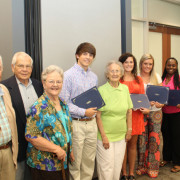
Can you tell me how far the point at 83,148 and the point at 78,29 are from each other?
1.35 m

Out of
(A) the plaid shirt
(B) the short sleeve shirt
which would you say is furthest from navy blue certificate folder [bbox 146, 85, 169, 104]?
(A) the plaid shirt

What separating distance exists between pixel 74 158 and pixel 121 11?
2061 millimetres

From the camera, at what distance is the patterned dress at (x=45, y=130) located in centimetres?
164

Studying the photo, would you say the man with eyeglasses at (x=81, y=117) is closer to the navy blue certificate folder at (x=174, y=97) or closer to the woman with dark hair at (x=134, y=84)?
the woman with dark hair at (x=134, y=84)

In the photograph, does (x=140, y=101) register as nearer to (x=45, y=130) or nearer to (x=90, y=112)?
(x=90, y=112)

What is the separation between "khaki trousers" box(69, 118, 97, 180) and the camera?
2.16 meters

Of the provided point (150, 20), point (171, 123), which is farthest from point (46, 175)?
point (150, 20)

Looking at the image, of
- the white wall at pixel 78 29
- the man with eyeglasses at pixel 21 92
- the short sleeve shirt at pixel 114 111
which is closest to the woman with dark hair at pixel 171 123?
the white wall at pixel 78 29

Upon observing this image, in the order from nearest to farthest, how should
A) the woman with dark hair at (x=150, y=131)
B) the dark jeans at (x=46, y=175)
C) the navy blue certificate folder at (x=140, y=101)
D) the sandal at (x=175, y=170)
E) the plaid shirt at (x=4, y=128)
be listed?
the plaid shirt at (x=4, y=128), the dark jeans at (x=46, y=175), the navy blue certificate folder at (x=140, y=101), the woman with dark hair at (x=150, y=131), the sandal at (x=175, y=170)

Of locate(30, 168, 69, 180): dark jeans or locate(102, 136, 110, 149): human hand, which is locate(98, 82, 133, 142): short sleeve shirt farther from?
locate(30, 168, 69, 180): dark jeans

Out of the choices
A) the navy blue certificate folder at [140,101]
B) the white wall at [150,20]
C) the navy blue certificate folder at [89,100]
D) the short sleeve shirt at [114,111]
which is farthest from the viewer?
the white wall at [150,20]

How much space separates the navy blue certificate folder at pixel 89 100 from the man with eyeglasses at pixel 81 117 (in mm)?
41

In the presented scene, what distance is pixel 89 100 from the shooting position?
2.13 m

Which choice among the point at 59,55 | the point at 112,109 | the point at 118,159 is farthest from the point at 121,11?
the point at 118,159
